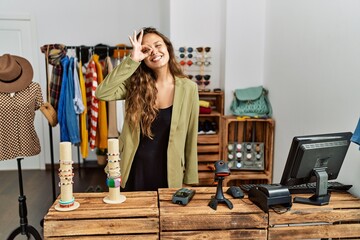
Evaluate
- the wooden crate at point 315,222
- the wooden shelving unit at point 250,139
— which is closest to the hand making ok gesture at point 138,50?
the wooden crate at point 315,222

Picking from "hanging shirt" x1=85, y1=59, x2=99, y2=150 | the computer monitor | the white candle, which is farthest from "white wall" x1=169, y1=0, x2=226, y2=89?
the white candle

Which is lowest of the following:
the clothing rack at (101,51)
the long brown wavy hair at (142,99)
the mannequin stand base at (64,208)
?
the mannequin stand base at (64,208)

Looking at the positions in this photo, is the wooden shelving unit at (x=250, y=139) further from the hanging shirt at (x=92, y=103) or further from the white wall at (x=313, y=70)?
the hanging shirt at (x=92, y=103)

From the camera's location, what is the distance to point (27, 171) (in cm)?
436

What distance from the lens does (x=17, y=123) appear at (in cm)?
216

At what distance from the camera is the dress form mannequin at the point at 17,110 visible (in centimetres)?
210

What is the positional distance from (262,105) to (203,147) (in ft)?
2.32

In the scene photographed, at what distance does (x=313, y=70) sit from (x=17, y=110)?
2.09 m

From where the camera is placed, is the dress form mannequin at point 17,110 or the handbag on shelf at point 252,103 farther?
A: the handbag on shelf at point 252,103

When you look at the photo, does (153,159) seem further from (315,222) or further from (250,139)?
(250,139)

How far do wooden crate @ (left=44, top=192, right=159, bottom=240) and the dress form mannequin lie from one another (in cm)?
115

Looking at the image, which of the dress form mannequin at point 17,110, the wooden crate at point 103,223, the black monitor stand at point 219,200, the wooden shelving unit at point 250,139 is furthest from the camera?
the wooden shelving unit at point 250,139

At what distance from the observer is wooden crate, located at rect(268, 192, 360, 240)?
1239mm

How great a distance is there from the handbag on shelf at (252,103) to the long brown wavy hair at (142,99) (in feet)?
4.77
